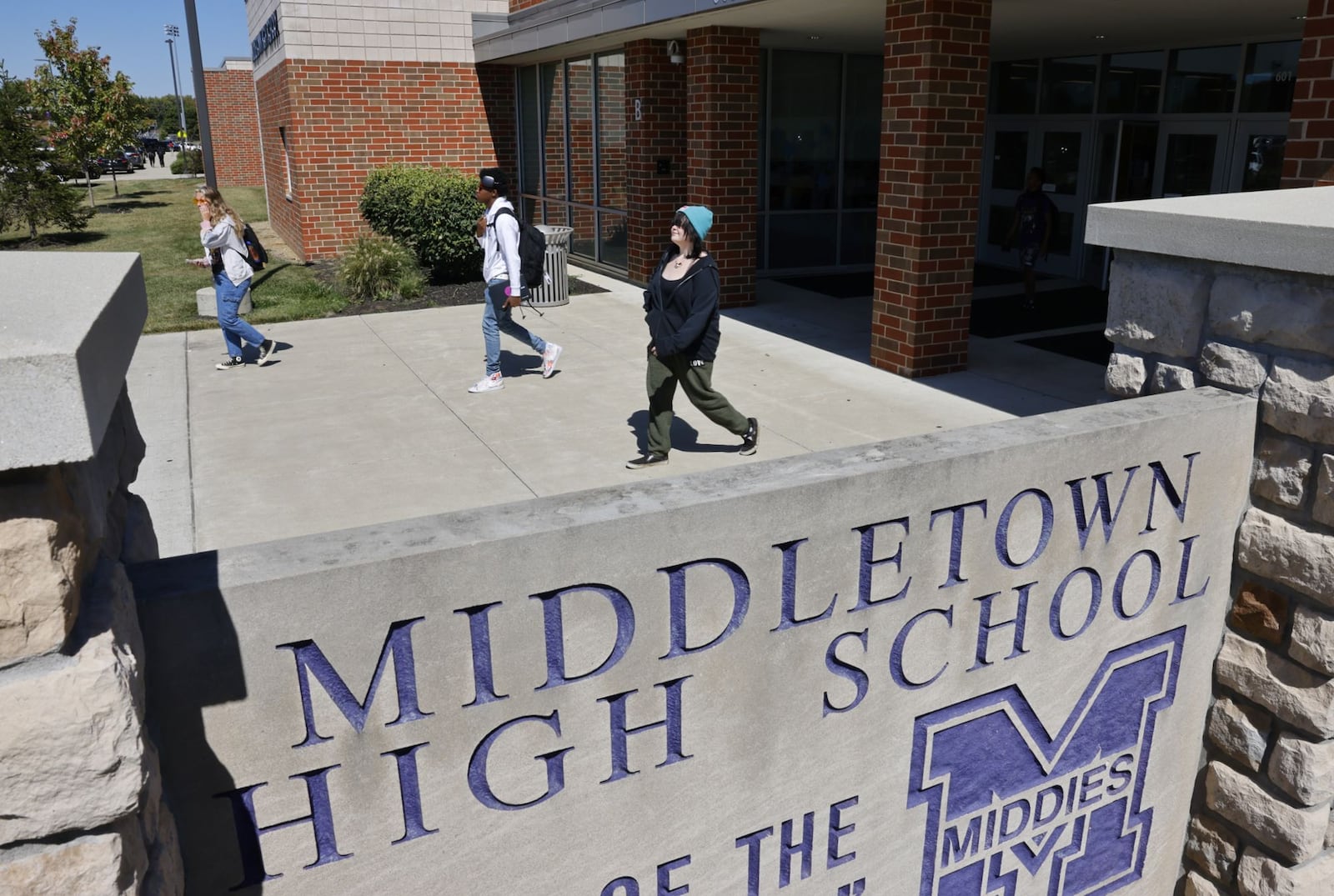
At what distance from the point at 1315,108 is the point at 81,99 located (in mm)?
27719

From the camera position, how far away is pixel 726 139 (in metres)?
11.2

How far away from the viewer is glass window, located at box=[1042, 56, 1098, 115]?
1339 cm

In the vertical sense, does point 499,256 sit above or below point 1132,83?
below

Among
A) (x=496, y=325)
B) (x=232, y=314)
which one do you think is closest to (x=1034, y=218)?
(x=496, y=325)

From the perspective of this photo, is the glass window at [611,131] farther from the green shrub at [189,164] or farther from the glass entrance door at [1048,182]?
the green shrub at [189,164]

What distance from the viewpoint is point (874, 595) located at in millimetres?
2479

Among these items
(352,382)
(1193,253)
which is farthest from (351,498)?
(1193,253)

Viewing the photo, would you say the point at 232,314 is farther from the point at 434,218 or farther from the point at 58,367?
the point at 58,367

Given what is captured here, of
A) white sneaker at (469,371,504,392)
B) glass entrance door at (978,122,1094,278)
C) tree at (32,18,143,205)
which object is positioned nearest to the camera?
white sneaker at (469,371,504,392)

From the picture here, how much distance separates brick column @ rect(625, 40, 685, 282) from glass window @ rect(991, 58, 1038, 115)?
17.1ft

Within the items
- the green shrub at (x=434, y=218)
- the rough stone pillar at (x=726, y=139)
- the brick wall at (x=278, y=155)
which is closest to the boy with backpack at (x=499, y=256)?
the rough stone pillar at (x=726, y=139)

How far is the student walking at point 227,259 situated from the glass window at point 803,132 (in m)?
7.61

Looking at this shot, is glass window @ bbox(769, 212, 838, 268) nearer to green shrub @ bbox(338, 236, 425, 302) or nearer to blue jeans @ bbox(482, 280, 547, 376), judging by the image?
green shrub @ bbox(338, 236, 425, 302)

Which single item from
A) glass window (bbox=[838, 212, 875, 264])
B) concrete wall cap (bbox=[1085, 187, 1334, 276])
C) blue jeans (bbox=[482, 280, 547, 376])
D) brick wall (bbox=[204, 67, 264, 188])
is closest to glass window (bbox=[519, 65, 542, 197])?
glass window (bbox=[838, 212, 875, 264])
